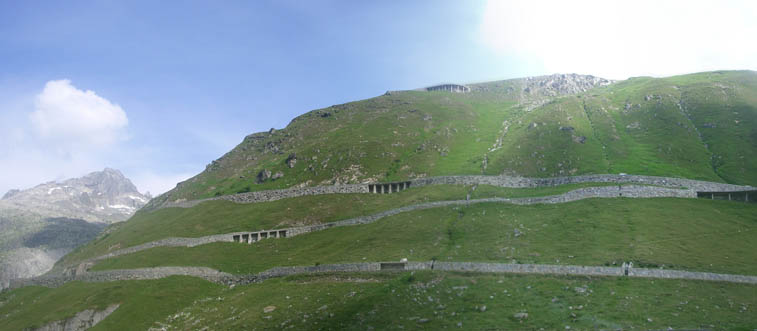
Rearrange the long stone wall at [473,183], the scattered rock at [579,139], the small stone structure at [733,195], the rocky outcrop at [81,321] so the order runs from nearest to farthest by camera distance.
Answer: the rocky outcrop at [81,321]
the small stone structure at [733,195]
the long stone wall at [473,183]
the scattered rock at [579,139]

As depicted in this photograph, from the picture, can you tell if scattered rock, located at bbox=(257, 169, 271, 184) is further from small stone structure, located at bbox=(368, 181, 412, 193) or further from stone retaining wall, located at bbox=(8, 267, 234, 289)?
stone retaining wall, located at bbox=(8, 267, 234, 289)

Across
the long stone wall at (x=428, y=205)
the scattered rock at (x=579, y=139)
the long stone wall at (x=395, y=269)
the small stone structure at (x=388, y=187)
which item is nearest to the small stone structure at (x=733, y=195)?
the long stone wall at (x=428, y=205)

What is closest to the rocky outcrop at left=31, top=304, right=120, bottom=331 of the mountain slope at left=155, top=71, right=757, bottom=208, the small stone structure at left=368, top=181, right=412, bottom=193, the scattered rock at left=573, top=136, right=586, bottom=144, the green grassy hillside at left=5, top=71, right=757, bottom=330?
the green grassy hillside at left=5, top=71, right=757, bottom=330

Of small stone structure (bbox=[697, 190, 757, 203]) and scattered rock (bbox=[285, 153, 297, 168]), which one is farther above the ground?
scattered rock (bbox=[285, 153, 297, 168])

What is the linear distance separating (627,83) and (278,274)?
18277cm

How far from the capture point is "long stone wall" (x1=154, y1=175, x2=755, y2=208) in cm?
8138

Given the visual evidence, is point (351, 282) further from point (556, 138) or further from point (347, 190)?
point (556, 138)

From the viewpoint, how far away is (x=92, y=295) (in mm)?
77938

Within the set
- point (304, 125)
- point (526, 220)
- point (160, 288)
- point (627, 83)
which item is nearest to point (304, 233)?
point (160, 288)

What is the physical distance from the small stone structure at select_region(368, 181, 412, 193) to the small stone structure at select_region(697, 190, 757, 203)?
2315 inches

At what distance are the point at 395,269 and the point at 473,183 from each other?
4362cm

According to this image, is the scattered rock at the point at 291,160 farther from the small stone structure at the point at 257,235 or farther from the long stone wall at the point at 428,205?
the long stone wall at the point at 428,205

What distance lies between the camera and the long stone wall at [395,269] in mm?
46812

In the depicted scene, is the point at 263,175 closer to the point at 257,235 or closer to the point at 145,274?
the point at 257,235
